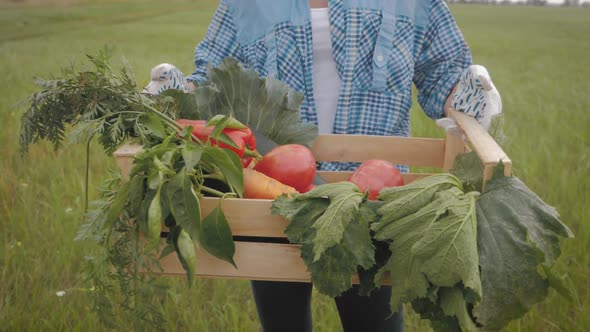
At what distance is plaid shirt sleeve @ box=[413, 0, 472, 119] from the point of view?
4.02ft

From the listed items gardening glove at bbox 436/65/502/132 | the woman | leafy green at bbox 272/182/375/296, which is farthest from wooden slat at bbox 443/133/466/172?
leafy green at bbox 272/182/375/296

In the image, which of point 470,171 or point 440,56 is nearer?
point 470,171

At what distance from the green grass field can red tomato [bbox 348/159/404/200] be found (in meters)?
0.45

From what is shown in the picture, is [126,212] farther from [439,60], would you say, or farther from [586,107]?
[586,107]

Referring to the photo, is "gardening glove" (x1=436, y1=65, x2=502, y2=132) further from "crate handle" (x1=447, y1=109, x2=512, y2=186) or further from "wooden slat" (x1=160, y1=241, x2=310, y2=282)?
"wooden slat" (x1=160, y1=241, x2=310, y2=282)

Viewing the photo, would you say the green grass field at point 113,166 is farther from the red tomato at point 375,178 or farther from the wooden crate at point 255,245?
the red tomato at point 375,178

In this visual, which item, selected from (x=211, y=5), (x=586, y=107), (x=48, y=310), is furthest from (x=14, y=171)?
(x=211, y=5)

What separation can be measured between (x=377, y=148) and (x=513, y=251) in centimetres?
52

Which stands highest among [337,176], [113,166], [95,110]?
[95,110]

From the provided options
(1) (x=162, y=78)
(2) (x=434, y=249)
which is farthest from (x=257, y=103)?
(2) (x=434, y=249)

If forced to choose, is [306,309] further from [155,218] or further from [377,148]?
[155,218]

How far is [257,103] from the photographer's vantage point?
3.51 feet

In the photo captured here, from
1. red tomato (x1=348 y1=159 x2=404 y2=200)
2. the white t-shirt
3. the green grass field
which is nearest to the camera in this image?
red tomato (x1=348 y1=159 x2=404 y2=200)

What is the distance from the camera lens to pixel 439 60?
126cm
